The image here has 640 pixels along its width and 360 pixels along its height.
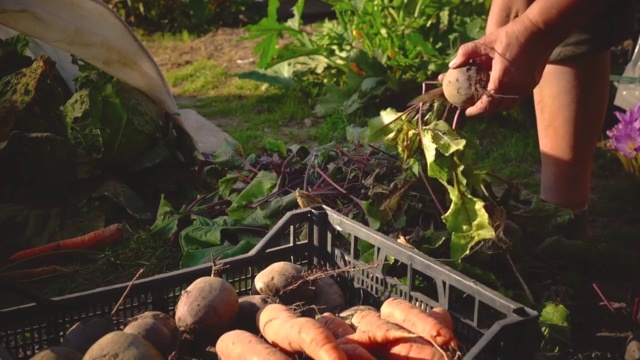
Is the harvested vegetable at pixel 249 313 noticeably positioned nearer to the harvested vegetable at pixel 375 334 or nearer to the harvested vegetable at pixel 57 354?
the harvested vegetable at pixel 375 334

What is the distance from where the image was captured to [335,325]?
2.04 metres

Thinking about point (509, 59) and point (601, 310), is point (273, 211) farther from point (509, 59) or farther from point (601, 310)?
point (601, 310)

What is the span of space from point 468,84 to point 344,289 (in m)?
0.77

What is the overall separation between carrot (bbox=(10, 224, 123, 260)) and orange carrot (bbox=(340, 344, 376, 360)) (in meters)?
1.82

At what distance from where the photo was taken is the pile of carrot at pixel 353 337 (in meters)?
1.85

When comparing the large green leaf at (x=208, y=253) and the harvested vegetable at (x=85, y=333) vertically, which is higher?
the harvested vegetable at (x=85, y=333)

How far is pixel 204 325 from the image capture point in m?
2.02

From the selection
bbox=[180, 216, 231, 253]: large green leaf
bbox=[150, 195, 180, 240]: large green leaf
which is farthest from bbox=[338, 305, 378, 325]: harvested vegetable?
bbox=[150, 195, 180, 240]: large green leaf

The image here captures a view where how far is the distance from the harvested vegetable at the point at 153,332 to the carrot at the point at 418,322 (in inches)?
21.3

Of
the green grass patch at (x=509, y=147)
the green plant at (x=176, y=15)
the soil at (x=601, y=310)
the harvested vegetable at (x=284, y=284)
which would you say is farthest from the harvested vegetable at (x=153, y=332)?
the green plant at (x=176, y=15)

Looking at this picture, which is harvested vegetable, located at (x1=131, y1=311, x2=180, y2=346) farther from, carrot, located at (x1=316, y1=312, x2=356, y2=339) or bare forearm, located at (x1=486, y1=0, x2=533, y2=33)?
bare forearm, located at (x1=486, y1=0, x2=533, y2=33)

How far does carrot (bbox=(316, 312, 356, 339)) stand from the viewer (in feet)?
6.62

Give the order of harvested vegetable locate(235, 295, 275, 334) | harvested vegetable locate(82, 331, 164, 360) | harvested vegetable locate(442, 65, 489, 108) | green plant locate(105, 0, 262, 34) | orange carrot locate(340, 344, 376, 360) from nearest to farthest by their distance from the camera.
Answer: harvested vegetable locate(82, 331, 164, 360)
orange carrot locate(340, 344, 376, 360)
harvested vegetable locate(235, 295, 275, 334)
harvested vegetable locate(442, 65, 489, 108)
green plant locate(105, 0, 262, 34)

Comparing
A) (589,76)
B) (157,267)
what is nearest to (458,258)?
(589,76)
